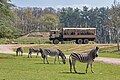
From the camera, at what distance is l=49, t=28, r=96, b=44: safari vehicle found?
75188 millimetres

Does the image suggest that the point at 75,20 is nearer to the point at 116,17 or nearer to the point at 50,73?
the point at 116,17

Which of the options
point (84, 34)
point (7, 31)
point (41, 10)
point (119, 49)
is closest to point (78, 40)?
point (84, 34)

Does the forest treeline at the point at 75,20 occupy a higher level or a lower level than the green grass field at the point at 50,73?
higher

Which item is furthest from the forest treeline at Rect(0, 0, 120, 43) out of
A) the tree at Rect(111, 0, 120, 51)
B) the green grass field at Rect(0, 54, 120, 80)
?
the green grass field at Rect(0, 54, 120, 80)

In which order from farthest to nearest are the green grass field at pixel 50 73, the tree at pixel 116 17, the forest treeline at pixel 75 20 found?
the forest treeline at pixel 75 20, the tree at pixel 116 17, the green grass field at pixel 50 73

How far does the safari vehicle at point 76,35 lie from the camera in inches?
2960

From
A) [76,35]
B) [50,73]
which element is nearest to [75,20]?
[76,35]

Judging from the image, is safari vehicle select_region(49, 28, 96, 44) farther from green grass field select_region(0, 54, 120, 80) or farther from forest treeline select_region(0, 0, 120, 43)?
green grass field select_region(0, 54, 120, 80)

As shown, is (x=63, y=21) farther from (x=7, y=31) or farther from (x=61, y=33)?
(x=7, y=31)

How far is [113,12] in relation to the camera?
6438 centimetres

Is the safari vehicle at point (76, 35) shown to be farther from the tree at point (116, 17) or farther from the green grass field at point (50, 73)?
the green grass field at point (50, 73)

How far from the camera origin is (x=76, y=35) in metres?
75.8

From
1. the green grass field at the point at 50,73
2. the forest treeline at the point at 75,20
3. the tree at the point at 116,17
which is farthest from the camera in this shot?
the forest treeline at the point at 75,20

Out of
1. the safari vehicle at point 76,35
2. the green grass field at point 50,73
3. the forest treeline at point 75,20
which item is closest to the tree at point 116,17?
the forest treeline at point 75,20
